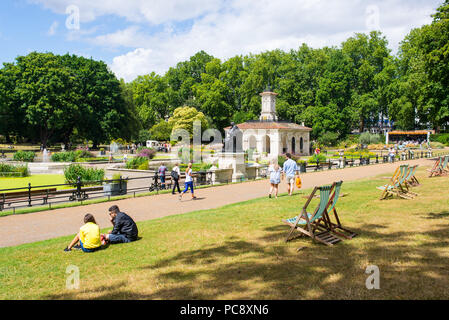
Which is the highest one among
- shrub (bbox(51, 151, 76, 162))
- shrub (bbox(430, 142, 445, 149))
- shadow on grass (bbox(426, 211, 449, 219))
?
shrub (bbox(430, 142, 445, 149))

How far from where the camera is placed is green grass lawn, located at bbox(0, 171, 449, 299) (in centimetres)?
423

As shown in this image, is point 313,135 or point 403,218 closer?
point 403,218

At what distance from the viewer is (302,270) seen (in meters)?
4.80

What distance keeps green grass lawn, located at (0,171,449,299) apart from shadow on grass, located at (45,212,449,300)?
1 cm

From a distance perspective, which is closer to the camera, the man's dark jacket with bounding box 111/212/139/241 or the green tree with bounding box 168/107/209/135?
the man's dark jacket with bounding box 111/212/139/241

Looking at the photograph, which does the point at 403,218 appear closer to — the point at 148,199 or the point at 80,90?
the point at 148,199

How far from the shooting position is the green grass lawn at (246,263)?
13.9 ft

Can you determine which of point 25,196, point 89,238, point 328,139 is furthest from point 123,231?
point 328,139

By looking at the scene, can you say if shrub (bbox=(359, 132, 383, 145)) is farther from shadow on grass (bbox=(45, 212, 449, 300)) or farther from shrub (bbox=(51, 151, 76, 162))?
shadow on grass (bbox=(45, 212, 449, 300))

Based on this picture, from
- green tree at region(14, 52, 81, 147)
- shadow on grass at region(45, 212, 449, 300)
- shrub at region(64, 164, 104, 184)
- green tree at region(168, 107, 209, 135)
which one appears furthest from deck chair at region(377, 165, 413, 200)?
green tree at region(168, 107, 209, 135)

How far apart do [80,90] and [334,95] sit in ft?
144

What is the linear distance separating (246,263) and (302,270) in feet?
2.80

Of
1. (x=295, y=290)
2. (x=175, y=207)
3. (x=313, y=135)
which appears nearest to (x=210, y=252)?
(x=295, y=290)
